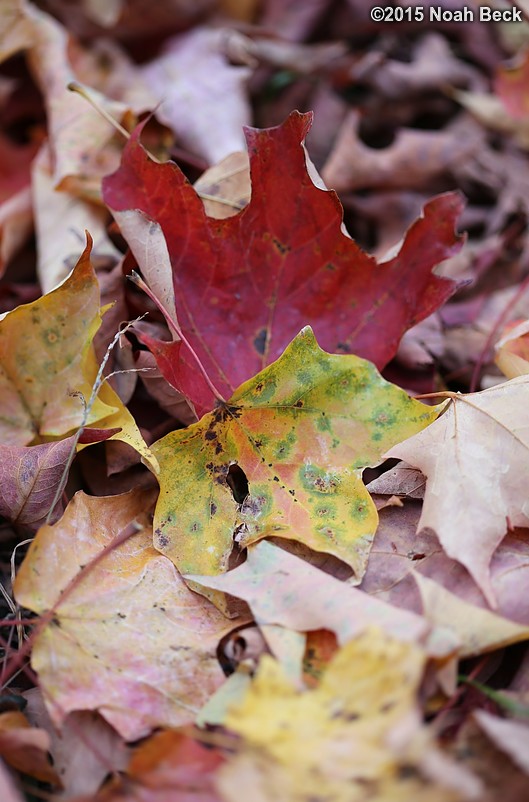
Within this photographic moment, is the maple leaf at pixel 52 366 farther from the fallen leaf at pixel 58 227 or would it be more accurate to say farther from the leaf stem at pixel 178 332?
the fallen leaf at pixel 58 227

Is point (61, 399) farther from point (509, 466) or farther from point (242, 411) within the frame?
point (509, 466)

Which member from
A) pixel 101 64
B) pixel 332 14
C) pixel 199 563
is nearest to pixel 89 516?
pixel 199 563

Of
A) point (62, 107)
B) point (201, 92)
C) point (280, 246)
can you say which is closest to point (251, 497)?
→ point (280, 246)

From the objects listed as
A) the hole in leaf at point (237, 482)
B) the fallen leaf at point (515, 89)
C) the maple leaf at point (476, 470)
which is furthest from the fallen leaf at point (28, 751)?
the fallen leaf at point (515, 89)

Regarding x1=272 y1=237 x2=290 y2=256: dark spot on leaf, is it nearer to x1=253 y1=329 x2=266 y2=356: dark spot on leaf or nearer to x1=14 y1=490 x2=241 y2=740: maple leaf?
x1=253 y1=329 x2=266 y2=356: dark spot on leaf

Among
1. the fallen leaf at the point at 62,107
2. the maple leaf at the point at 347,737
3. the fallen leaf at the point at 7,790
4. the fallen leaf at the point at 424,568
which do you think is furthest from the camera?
the fallen leaf at the point at 62,107

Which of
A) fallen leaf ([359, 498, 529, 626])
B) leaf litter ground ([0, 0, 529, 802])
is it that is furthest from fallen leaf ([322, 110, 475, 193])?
fallen leaf ([359, 498, 529, 626])
